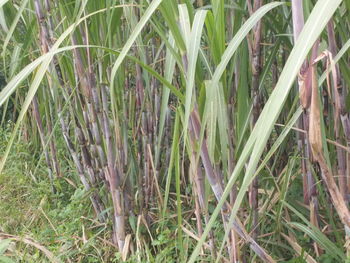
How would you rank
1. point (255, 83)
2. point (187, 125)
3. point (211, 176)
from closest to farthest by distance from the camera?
point (187, 125)
point (211, 176)
point (255, 83)

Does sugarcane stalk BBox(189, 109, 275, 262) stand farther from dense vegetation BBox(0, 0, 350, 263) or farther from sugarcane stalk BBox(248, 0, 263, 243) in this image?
sugarcane stalk BBox(248, 0, 263, 243)

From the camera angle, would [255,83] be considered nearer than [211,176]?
No

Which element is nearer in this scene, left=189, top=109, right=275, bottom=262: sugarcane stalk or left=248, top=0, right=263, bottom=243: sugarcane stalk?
left=189, top=109, right=275, bottom=262: sugarcane stalk

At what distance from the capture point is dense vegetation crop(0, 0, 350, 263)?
2.27ft

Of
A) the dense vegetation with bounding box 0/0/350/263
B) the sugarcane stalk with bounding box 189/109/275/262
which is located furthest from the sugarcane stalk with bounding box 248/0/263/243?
the sugarcane stalk with bounding box 189/109/275/262

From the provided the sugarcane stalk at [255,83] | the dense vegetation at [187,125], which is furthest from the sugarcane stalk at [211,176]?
the sugarcane stalk at [255,83]

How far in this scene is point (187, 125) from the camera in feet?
2.17

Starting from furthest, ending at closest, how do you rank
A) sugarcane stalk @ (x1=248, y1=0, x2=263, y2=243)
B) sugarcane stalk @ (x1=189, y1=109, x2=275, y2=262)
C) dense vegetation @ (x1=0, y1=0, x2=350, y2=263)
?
sugarcane stalk @ (x1=248, y1=0, x2=263, y2=243), sugarcane stalk @ (x1=189, y1=109, x2=275, y2=262), dense vegetation @ (x1=0, y1=0, x2=350, y2=263)

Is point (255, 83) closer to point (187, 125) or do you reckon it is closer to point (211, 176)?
point (211, 176)

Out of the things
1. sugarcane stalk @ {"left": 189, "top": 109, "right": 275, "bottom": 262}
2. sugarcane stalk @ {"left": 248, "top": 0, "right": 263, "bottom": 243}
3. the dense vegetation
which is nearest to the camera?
the dense vegetation

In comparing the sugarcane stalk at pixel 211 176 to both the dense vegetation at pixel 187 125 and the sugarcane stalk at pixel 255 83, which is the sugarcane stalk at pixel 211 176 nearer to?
the dense vegetation at pixel 187 125

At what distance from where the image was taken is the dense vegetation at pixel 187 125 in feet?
2.27

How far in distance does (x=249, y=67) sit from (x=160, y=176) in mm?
545

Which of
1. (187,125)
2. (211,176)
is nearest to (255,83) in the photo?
(211,176)
